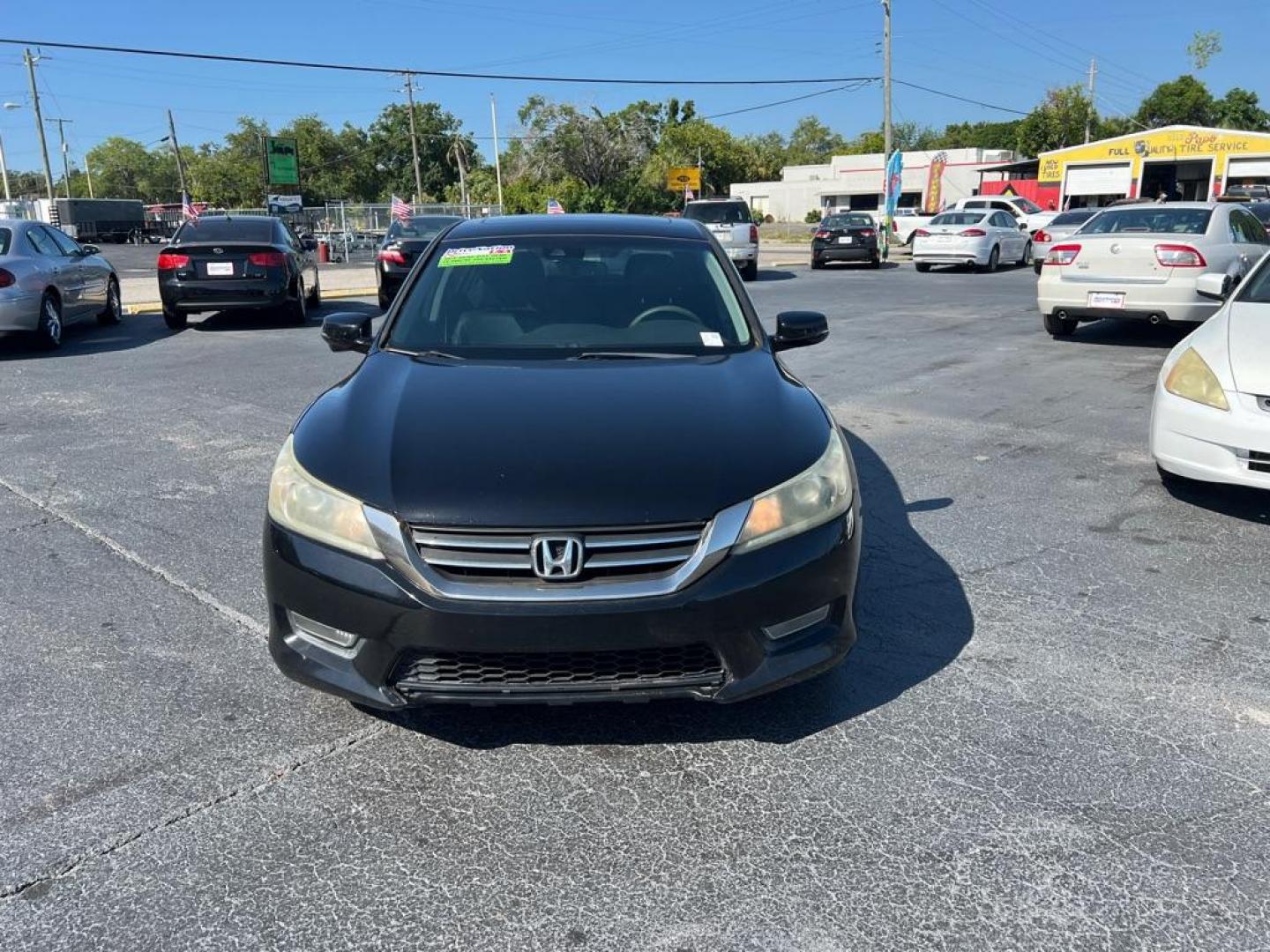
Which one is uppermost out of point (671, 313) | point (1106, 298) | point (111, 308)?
point (671, 313)

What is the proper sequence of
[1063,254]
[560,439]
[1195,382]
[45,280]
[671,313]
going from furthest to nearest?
Answer: [1063,254]
[45,280]
[1195,382]
[671,313]
[560,439]

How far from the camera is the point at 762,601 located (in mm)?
2709

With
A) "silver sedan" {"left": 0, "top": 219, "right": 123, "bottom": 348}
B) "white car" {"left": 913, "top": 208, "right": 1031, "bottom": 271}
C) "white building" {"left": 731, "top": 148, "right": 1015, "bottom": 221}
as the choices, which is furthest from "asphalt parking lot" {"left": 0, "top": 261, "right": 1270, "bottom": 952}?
"white building" {"left": 731, "top": 148, "right": 1015, "bottom": 221}

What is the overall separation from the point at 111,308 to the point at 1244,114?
93.3m

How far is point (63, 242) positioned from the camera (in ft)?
39.7

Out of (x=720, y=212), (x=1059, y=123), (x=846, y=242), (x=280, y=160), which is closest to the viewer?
(x=720, y=212)

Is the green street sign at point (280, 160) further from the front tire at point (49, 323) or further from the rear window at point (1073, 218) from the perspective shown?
the front tire at point (49, 323)

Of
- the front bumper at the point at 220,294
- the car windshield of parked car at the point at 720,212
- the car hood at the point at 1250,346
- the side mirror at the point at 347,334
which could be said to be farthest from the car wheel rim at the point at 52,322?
the car windshield of parked car at the point at 720,212

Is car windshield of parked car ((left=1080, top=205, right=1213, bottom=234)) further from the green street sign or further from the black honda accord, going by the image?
the green street sign

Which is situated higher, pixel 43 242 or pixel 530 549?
pixel 43 242

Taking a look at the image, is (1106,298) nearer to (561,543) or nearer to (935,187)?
(561,543)

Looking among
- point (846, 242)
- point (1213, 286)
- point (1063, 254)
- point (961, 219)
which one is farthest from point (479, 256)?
point (846, 242)

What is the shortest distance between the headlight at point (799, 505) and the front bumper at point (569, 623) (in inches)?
1.3

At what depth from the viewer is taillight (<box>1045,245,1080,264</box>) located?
11.0 m
